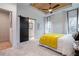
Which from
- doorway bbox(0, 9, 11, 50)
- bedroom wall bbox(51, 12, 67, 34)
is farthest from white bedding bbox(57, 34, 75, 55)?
doorway bbox(0, 9, 11, 50)

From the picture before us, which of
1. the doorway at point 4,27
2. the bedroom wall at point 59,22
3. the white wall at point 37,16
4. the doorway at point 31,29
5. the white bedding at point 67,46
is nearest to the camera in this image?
the white bedding at point 67,46

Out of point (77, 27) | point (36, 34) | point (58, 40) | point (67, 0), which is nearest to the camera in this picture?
point (67, 0)

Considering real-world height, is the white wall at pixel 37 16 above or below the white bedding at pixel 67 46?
above

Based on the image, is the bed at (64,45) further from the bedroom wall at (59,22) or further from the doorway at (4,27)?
the doorway at (4,27)

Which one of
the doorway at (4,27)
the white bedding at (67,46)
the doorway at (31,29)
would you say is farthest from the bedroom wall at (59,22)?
the doorway at (4,27)

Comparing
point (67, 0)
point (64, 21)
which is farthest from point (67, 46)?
point (64, 21)

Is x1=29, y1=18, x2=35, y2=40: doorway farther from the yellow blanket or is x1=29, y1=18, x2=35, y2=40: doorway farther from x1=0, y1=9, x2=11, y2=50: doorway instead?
x1=0, y1=9, x2=11, y2=50: doorway

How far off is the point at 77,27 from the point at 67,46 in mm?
2162

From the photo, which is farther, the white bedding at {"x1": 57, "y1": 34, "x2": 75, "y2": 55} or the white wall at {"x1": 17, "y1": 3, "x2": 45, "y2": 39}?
the white wall at {"x1": 17, "y1": 3, "x2": 45, "y2": 39}

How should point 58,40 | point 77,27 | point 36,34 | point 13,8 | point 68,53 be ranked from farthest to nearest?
point 36,34 < point 77,27 < point 13,8 < point 58,40 < point 68,53

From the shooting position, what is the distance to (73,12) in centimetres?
471

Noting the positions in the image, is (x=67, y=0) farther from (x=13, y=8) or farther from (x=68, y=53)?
(x=13, y=8)

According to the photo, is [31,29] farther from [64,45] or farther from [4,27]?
[64,45]

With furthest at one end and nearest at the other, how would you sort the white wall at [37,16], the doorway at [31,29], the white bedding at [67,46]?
the doorway at [31,29]
the white wall at [37,16]
the white bedding at [67,46]
